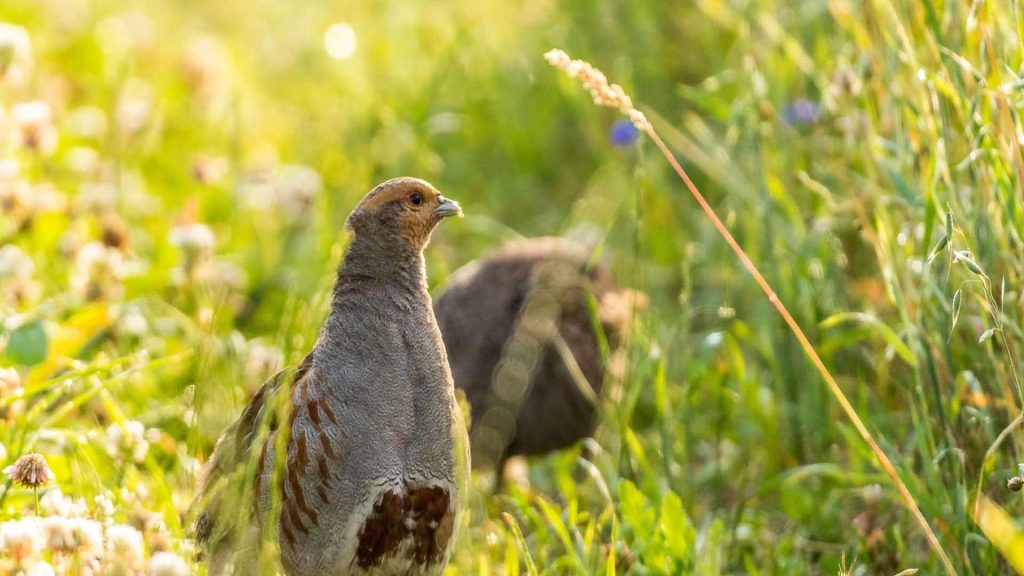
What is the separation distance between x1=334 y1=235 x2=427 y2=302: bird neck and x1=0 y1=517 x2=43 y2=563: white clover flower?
0.74m

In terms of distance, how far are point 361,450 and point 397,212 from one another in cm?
53

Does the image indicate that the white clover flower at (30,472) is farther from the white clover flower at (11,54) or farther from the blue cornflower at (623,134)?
the blue cornflower at (623,134)

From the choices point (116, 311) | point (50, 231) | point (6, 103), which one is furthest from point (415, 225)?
point (6, 103)

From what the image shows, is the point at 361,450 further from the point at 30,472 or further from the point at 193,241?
the point at 193,241

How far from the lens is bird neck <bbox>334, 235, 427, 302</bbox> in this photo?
2.87m

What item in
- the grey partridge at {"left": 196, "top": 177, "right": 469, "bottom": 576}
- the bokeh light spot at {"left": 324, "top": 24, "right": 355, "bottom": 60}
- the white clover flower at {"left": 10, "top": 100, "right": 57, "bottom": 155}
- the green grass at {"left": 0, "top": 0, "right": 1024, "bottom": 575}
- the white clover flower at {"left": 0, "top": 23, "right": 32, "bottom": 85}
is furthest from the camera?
the bokeh light spot at {"left": 324, "top": 24, "right": 355, "bottom": 60}

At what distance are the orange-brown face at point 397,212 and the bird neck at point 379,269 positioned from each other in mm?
23

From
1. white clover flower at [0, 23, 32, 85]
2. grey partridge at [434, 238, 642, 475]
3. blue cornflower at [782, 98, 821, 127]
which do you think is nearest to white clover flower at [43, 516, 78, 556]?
grey partridge at [434, 238, 642, 475]

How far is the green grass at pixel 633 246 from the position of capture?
3186 millimetres

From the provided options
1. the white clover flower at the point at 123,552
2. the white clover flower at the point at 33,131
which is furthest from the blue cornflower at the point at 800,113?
the white clover flower at the point at 123,552

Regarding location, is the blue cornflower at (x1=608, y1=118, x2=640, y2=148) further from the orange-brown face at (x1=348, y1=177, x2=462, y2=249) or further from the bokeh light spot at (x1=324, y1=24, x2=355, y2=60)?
the bokeh light spot at (x1=324, y1=24, x2=355, y2=60)

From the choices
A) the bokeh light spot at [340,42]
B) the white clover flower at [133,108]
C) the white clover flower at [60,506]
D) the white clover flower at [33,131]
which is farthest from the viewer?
the bokeh light spot at [340,42]

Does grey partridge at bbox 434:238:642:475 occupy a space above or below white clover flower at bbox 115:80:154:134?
below

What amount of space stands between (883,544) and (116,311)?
92.4 inches
